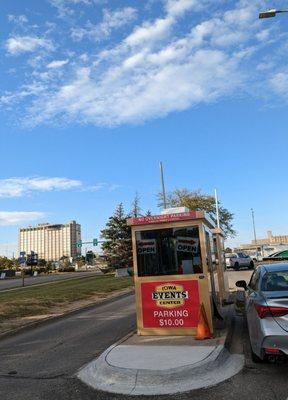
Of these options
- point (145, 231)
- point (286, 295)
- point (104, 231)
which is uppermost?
point (104, 231)

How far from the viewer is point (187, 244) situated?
9266 mm

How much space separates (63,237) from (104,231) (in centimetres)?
13900

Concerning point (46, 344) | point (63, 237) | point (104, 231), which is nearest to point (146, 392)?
point (46, 344)

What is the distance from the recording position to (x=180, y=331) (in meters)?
9.11

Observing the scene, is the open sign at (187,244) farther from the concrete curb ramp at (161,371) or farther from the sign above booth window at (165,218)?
the concrete curb ramp at (161,371)

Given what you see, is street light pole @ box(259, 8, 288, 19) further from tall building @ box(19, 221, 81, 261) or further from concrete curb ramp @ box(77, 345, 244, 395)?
tall building @ box(19, 221, 81, 261)

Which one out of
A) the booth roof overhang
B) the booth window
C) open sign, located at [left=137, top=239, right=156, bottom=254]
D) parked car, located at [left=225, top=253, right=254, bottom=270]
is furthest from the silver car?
parked car, located at [left=225, top=253, right=254, bottom=270]

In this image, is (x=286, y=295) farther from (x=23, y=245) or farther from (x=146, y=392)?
(x=23, y=245)

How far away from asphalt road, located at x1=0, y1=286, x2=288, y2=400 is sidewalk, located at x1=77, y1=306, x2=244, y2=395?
19 centimetres

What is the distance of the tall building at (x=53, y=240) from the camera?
184938 mm

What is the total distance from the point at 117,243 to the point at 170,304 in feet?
135

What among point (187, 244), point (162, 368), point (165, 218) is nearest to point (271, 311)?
point (162, 368)

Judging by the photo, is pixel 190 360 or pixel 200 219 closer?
pixel 190 360

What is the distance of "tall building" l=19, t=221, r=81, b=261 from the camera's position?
185m
